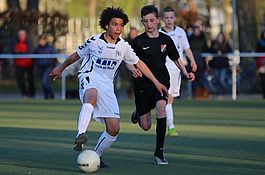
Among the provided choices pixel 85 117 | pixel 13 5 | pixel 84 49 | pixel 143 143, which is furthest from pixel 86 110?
pixel 13 5

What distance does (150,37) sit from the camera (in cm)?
1227

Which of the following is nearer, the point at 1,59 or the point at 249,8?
the point at 1,59

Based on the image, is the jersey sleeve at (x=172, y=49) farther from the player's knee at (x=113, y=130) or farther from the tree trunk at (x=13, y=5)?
the tree trunk at (x=13, y=5)

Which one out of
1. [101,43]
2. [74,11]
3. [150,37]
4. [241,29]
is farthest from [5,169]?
[74,11]

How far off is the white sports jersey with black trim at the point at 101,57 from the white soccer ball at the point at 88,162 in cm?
95

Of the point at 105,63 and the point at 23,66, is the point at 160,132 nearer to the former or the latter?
the point at 105,63

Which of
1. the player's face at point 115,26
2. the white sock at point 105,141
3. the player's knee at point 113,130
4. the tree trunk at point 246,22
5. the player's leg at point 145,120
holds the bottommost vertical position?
the white sock at point 105,141

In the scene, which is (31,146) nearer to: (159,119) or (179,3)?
(159,119)

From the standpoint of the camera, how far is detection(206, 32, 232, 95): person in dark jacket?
88.9 feet

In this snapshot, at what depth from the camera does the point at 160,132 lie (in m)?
11.8

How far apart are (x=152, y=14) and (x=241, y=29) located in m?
19.7

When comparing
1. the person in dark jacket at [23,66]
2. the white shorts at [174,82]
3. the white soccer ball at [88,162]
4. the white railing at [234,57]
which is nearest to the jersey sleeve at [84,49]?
the white soccer ball at [88,162]

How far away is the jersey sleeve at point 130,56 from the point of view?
36.9ft

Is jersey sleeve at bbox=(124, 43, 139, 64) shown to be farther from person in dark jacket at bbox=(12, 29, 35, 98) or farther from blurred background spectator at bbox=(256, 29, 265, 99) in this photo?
person in dark jacket at bbox=(12, 29, 35, 98)
